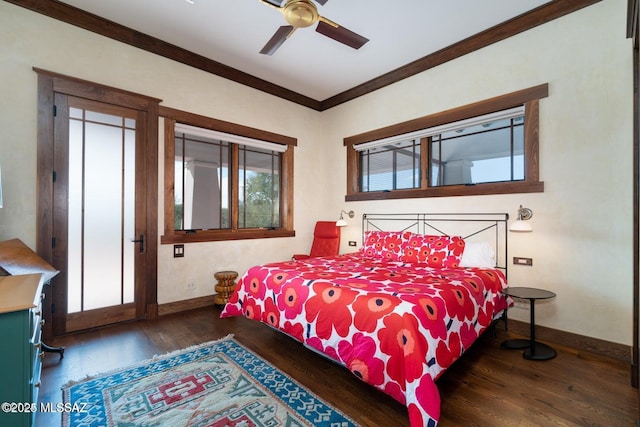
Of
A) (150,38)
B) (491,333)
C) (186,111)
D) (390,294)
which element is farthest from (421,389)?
(150,38)

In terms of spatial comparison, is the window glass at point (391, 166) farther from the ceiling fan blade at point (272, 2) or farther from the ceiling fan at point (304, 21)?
the ceiling fan blade at point (272, 2)

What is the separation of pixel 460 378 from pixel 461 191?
7.05 feet

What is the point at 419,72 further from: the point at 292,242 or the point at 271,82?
the point at 292,242

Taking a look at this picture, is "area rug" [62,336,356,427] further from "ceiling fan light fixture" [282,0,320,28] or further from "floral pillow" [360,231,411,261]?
"ceiling fan light fixture" [282,0,320,28]

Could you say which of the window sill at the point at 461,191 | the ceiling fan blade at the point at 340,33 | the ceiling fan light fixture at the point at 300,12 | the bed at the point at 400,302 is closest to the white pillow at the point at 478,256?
the bed at the point at 400,302

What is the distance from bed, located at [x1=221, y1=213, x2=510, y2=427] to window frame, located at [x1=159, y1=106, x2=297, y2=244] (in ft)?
4.31

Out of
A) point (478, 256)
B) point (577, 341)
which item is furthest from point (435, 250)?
point (577, 341)

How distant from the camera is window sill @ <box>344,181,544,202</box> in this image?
9.99ft

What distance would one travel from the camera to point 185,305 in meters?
3.74

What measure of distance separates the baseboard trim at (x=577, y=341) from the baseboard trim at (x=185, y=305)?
3.69 m

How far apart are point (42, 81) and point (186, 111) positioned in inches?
53.4

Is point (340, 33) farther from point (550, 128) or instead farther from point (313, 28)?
point (550, 128)

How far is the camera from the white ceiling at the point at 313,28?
115 inches

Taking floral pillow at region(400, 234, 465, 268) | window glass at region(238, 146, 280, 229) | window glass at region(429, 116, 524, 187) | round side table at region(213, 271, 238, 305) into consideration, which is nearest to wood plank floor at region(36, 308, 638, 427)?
round side table at region(213, 271, 238, 305)
